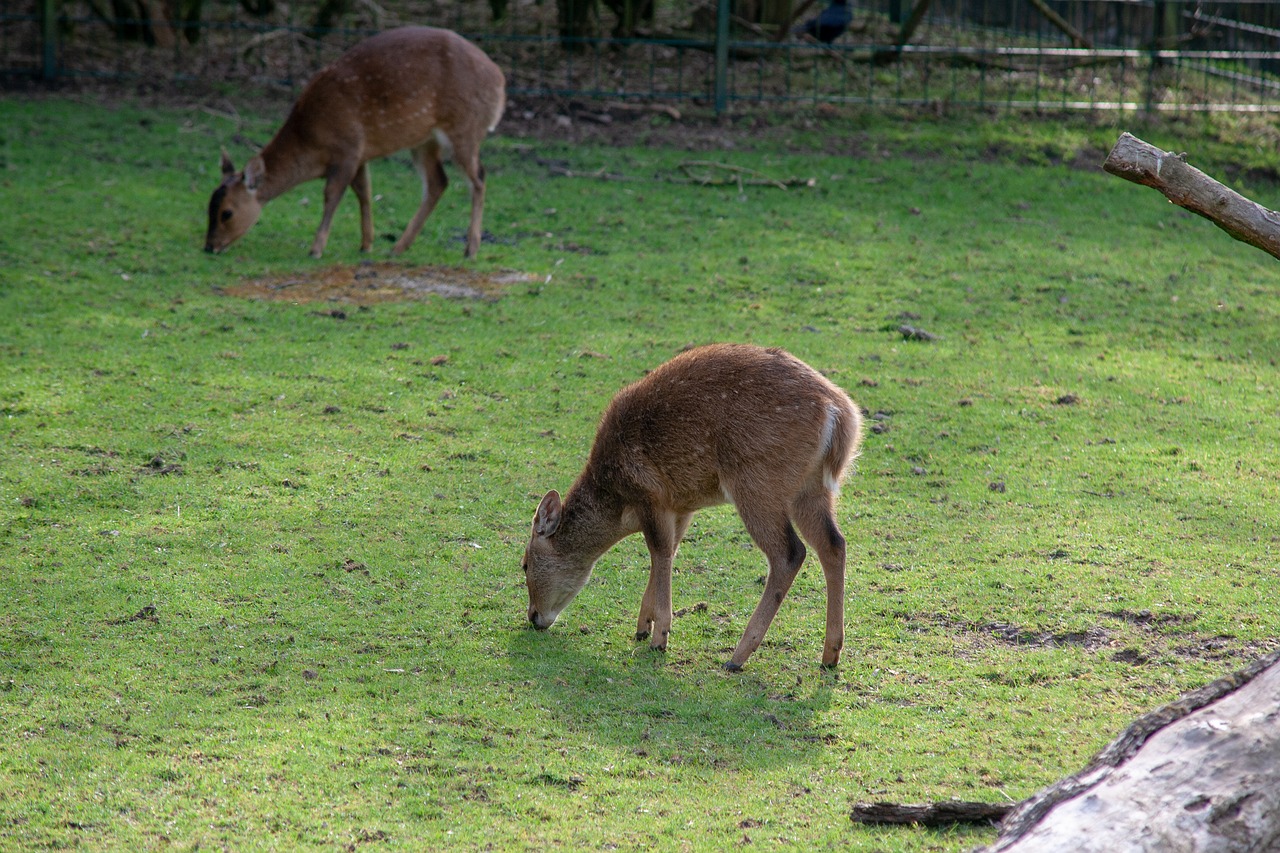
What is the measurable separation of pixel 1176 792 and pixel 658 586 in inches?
98.2

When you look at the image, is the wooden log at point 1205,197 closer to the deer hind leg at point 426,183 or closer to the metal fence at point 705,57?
the deer hind leg at point 426,183

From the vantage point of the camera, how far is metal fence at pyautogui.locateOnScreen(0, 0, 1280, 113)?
1411 cm

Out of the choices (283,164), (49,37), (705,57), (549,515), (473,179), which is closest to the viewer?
(549,515)

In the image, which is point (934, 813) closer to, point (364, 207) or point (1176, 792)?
point (1176, 792)

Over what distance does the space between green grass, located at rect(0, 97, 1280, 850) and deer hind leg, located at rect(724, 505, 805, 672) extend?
173mm

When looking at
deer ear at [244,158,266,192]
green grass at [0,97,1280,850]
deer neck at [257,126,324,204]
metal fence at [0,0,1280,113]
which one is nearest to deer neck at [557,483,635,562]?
green grass at [0,97,1280,850]

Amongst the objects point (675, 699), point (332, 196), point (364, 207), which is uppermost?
point (332, 196)

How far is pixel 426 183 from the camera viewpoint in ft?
35.6

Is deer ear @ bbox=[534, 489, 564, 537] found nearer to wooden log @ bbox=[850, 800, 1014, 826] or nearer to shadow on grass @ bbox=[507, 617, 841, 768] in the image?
shadow on grass @ bbox=[507, 617, 841, 768]

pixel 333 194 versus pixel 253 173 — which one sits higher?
pixel 253 173

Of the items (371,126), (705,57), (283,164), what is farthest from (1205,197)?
(705,57)

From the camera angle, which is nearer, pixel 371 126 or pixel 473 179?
pixel 371 126

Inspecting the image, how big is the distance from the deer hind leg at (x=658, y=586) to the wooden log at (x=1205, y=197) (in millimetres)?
2225

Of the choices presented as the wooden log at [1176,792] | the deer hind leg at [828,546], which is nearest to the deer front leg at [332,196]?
the deer hind leg at [828,546]
